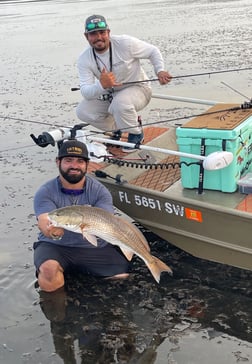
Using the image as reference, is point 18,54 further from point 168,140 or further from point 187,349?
point 187,349

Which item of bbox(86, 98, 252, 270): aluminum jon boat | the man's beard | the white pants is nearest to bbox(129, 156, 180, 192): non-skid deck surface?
bbox(86, 98, 252, 270): aluminum jon boat

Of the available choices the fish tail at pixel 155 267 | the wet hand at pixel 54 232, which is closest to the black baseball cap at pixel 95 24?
the wet hand at pixel 54 232

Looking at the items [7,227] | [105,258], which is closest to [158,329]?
[105,258]

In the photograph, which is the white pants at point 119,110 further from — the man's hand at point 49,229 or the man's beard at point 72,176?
the man's hand at point 49,229

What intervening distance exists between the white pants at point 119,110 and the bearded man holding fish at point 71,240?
1334 mm

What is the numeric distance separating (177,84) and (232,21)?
1139cm

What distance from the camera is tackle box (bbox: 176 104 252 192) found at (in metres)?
4.86

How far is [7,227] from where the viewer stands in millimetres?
6484

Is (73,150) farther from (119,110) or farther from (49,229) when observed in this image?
(119,110)

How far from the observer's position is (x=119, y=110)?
6.23 meters

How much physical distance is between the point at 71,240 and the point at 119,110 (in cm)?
189

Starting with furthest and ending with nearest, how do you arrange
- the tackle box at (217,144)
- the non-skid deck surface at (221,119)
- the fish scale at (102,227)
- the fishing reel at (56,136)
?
the fishing reel at (56,136)
the non-skid deck surface at (221,119)
the tackle box at (217,144)
the fish scale at (102,227)

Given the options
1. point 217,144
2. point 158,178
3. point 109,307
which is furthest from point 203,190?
point 109,307

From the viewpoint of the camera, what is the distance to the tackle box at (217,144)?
4859mm
